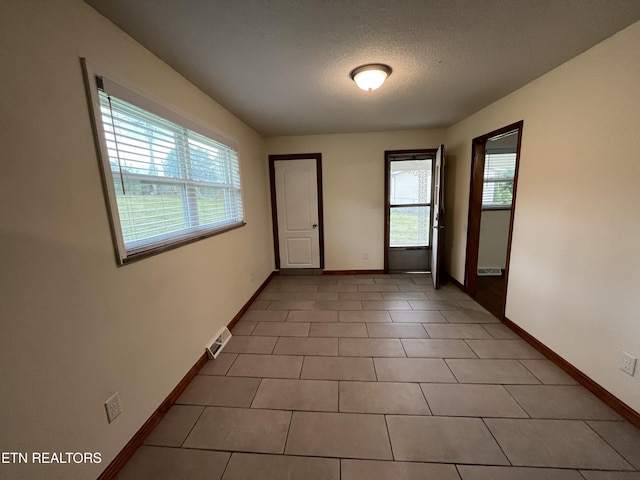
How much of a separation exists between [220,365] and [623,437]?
265 centimetres

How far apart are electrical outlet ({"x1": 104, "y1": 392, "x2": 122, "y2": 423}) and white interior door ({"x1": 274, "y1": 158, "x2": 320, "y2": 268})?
10.5 ft

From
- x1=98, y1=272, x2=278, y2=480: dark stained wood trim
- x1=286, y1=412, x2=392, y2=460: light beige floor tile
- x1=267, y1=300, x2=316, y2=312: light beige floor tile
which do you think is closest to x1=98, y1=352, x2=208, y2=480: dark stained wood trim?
x1=98, y1=272, x2=278, y2=480: dark stained wood trim

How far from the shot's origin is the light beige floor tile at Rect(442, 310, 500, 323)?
8.84ft

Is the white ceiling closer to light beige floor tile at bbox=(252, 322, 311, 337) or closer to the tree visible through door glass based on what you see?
the tree visible through door glass

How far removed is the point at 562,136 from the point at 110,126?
3.04m

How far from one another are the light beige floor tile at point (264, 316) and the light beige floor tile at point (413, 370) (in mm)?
1250

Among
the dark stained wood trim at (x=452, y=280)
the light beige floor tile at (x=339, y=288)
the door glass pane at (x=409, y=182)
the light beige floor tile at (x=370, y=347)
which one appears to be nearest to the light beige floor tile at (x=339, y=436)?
the light beige floor tile at (x=370, y=347)

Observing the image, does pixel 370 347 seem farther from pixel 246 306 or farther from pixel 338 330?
pixel 246 306

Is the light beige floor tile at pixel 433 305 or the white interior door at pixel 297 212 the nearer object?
the light beige floor tile at pixel 433 305

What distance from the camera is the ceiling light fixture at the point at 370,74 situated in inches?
73.3

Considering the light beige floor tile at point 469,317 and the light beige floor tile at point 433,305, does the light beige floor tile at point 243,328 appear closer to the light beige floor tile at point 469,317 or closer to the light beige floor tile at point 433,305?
the light beige floor tile at point 433,305

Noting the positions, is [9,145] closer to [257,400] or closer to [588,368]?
[257,400]

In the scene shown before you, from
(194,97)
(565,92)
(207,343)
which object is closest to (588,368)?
(565,92)

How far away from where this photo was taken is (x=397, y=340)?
2.38 metres
